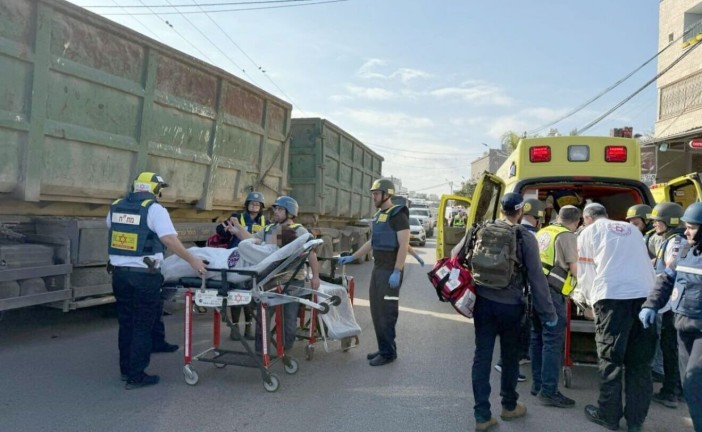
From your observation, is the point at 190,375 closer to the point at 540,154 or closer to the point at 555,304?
the point at 555,304

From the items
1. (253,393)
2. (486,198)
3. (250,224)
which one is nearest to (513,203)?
(253,393)

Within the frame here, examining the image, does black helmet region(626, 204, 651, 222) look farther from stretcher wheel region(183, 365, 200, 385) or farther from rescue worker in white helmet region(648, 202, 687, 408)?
stretcher wheel region(183, 365, 200, 385)

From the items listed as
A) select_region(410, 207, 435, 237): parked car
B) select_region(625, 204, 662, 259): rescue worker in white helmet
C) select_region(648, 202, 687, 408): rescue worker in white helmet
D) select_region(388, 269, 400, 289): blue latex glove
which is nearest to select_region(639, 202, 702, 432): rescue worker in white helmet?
select_region(648, 202, 687, 408): rescue worker in white helmet

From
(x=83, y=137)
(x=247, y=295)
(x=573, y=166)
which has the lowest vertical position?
(x=247, y=295)

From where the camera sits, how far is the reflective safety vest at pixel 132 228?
180 inches

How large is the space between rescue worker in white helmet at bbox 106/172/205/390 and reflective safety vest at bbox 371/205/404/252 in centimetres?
184

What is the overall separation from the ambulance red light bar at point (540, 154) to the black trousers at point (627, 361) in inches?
101

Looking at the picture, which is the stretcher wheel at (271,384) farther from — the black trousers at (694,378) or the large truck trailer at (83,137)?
the black trousers at (694,378)

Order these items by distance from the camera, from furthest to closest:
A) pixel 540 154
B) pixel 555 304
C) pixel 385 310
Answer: pixel 540 154
pixel 385 310
pixel 555 304

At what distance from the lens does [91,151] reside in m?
5.66

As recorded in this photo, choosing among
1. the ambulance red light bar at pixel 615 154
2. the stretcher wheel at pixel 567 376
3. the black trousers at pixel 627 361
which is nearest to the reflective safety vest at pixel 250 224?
the stretcher wheel at pixel 567 376

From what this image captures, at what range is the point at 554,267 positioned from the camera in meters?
4.74

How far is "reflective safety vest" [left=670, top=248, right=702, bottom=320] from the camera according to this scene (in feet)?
11.3

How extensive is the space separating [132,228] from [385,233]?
2403 millimetres
